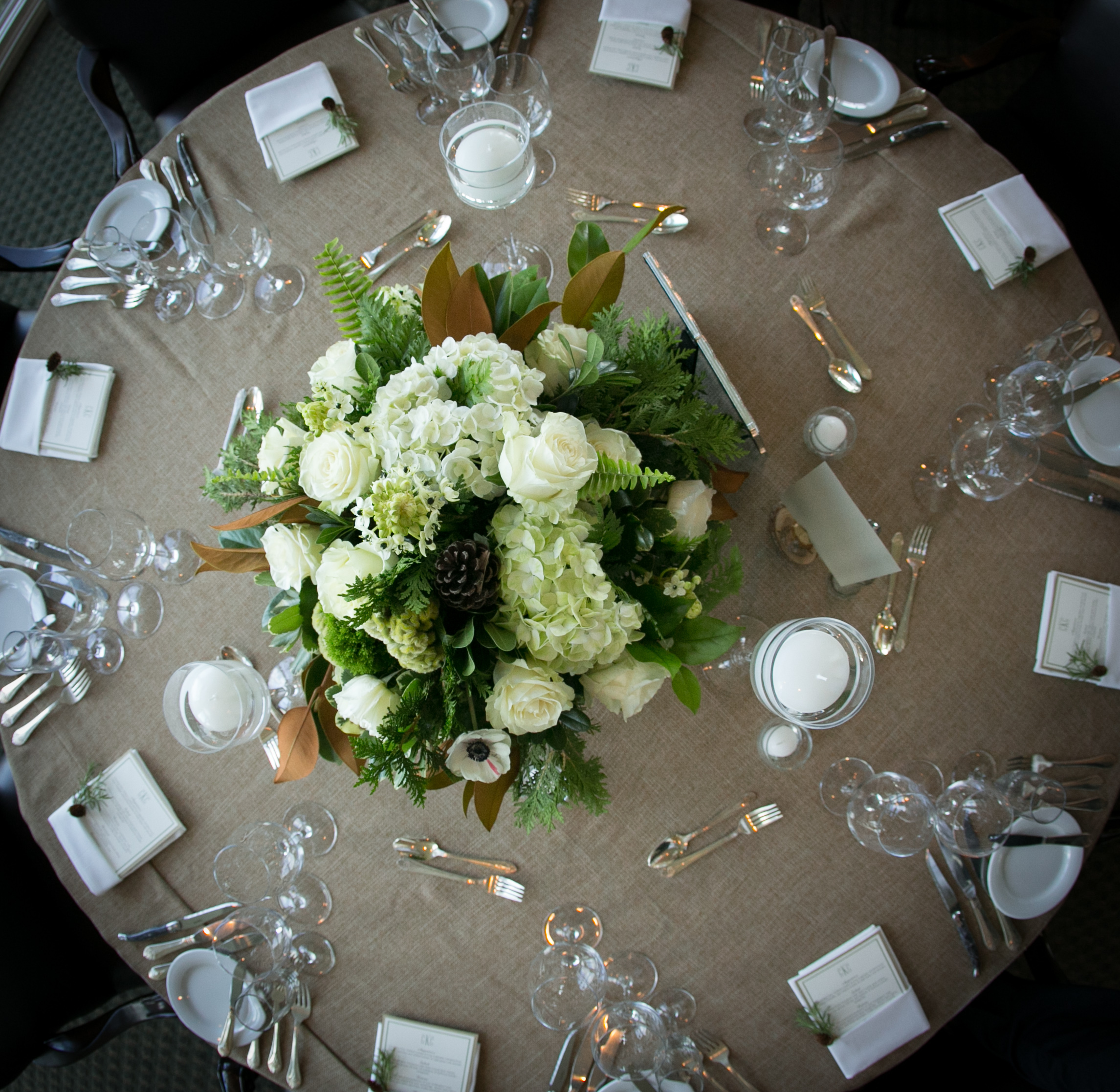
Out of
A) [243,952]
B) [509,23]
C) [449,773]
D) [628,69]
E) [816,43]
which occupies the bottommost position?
[243,952]

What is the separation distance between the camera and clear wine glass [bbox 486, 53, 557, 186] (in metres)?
1.43

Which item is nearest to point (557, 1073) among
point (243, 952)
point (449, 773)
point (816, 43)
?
point (243, 952)

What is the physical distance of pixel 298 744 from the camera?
39.8 inches

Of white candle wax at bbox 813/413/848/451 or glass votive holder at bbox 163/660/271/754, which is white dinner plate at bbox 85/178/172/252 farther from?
white candle wax at bbox 813/413/848/451

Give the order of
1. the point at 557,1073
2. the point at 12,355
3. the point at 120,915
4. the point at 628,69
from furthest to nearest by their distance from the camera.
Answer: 1. the point at 12,355
2. the point at 628,69
3. the point at 120,915
4. the point at 557,1073

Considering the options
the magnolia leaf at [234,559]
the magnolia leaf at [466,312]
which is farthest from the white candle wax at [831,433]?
the magnolia leaf at [234,559]

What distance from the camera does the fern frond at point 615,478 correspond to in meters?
0.82

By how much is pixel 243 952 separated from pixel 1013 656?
145cm

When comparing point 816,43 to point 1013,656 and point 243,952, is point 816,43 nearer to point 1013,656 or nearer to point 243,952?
point 1013,656

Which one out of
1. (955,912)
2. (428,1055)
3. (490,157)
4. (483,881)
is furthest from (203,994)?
(490,157)

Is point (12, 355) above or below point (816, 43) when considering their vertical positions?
above

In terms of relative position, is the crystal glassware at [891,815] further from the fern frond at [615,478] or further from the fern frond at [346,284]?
the fern frond at [346,284]

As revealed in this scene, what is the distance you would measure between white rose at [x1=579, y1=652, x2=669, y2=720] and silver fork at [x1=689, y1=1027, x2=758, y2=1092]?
0.71 meters

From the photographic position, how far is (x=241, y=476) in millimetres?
1012
